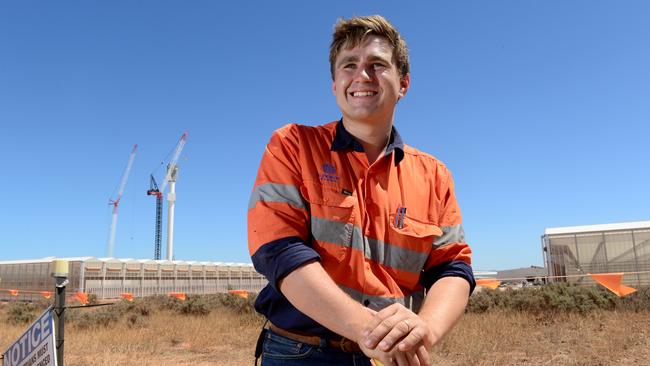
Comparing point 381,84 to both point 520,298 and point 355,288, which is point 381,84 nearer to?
point 355,288

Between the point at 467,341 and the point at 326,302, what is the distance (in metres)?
8.91

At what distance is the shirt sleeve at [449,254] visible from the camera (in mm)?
1780

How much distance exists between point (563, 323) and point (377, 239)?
38.2 feet

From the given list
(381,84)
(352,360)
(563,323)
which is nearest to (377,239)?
(352,360)

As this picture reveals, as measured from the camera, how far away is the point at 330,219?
1.58 m

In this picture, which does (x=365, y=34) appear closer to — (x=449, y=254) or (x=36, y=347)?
(x=449, y=254)

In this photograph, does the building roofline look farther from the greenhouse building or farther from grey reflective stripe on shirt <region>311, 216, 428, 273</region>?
grey reflective stripe on shirt <region>311, 216, 428, 273</region>

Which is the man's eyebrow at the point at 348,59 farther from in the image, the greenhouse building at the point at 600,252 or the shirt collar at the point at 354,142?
the greenhouse building at the point at 600,252

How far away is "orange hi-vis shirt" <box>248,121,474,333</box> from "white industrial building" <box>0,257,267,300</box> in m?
28.5

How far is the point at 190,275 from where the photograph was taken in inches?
1553

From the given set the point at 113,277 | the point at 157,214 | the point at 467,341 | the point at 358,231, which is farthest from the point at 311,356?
the point at 157,214

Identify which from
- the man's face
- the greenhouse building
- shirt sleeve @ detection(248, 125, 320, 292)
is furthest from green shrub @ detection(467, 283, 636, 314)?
shirt sleeve @ detection(248, 125, 320, 292)

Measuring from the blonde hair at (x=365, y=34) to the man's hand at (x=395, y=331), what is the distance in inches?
42.2

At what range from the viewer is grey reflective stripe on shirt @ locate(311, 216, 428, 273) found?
5.14ft
